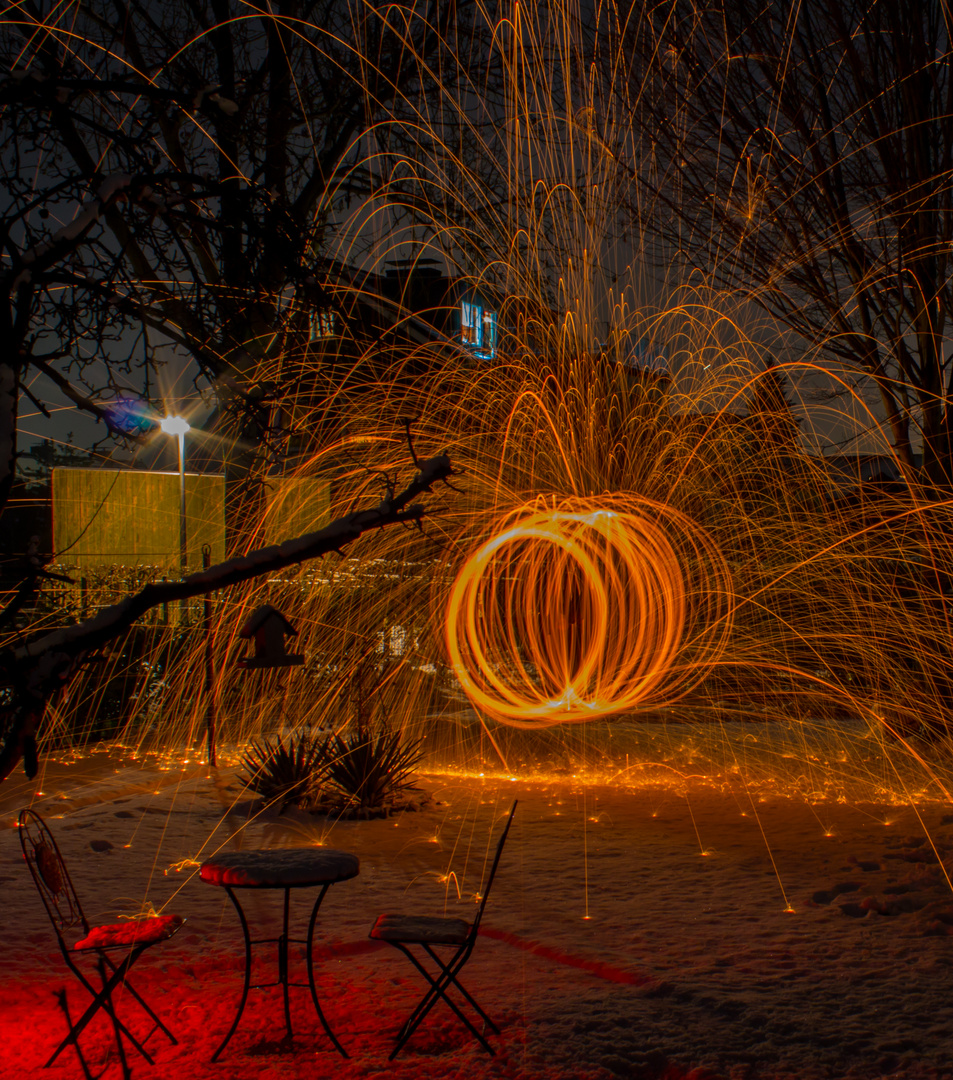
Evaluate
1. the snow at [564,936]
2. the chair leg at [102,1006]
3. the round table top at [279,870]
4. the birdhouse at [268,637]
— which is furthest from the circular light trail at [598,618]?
the chair leg at [102,1006]

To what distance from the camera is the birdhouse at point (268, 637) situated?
5.86 m

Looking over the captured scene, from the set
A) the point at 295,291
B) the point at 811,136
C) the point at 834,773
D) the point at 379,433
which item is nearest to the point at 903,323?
the point at 811,136

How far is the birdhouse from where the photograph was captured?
19.2ft

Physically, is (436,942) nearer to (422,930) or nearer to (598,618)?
(422,930)

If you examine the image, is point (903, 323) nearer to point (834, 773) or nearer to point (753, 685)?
point (834, 773)

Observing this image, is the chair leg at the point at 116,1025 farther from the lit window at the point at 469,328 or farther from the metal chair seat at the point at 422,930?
the lit window at the point at 469,328

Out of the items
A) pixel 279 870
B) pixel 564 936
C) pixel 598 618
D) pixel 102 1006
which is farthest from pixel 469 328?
pixel 102 1006

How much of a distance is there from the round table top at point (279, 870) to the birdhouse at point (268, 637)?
123 cm

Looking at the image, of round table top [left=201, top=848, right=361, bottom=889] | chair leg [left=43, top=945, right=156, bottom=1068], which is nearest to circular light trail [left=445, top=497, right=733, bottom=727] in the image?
round table top [left=201, top=848, right=361, bottom=889]

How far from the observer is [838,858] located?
23.9ft

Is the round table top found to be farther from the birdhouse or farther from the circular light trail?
the circular light trail

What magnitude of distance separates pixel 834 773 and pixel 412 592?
202 inches

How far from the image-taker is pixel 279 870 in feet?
15.0

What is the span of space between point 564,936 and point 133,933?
2375 millimetres
